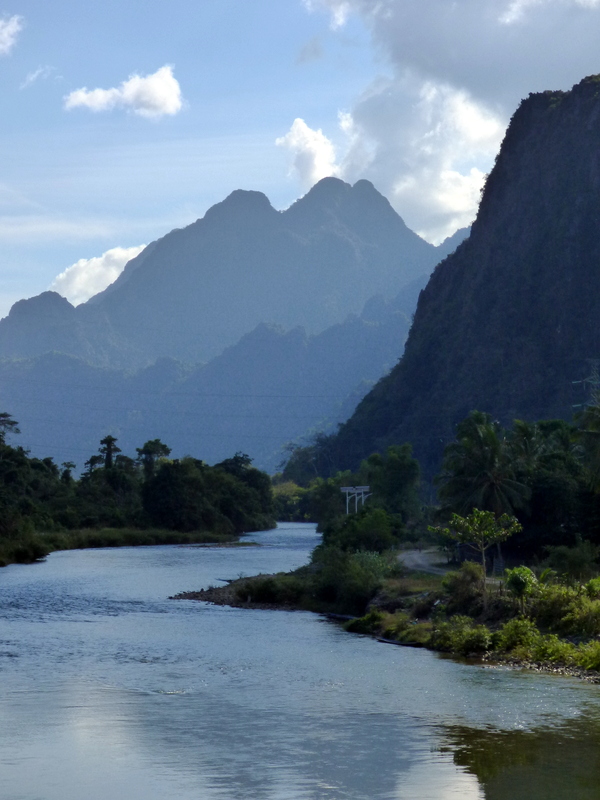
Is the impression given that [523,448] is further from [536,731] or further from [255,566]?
[536,731]

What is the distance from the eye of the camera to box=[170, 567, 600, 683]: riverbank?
3909 centimetres

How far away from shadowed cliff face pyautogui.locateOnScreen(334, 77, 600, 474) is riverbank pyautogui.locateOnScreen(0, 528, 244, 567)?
173 feet

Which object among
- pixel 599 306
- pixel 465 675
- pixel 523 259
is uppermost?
pixel 523 259

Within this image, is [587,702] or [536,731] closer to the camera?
[536,731]

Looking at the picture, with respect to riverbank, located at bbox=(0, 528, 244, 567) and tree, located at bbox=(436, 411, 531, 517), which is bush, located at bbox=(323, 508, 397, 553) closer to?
tree, located at bbox=(436, 411, 531, 517)

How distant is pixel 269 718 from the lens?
30.3 metres

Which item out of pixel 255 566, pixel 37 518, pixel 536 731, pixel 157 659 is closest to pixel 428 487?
pixel 37 518

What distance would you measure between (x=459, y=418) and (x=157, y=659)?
13455cm

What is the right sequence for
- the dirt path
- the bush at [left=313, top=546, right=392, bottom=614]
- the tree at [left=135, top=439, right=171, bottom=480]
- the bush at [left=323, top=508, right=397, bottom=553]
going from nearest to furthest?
the bush at [left=313, top=546, right=392, bottom=614], the dirt path, the bush at [left=323, top=508, right=397, bottom=553], the tree at [left=135, top=439, right=171, bottom=480]

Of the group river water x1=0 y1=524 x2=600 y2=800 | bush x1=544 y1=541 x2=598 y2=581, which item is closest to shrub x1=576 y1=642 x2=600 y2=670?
river water x1=0 y1=524 x2=600 y2=800

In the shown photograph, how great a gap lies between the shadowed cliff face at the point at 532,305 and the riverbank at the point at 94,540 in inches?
2074

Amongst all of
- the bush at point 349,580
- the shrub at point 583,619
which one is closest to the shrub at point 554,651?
the shrub at point 583,619

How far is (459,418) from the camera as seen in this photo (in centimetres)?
17175

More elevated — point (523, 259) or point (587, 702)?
point (523, 259)
